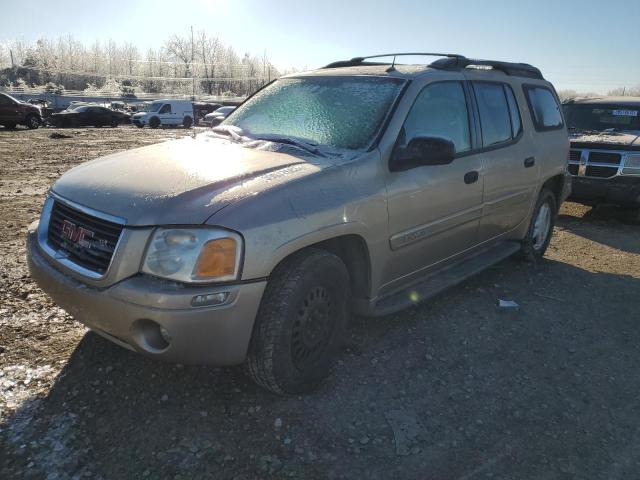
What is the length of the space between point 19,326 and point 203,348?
181 centimetres

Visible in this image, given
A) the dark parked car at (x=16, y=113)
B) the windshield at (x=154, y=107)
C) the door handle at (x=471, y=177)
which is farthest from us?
the windshield at (x=154, y=107)

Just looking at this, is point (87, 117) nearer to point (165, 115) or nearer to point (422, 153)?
point (165, 115)

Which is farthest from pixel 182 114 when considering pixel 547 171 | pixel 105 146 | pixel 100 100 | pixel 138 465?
pixel 138 465

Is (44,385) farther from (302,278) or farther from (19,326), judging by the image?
(302,278)

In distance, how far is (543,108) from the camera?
5.15 m

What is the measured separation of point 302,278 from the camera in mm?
2594

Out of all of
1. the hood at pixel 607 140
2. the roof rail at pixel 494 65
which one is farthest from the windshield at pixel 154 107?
the roof rail at pixel 494 65

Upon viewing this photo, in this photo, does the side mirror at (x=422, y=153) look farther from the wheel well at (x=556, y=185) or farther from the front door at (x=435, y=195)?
the wheel well at (x=556, y=185)

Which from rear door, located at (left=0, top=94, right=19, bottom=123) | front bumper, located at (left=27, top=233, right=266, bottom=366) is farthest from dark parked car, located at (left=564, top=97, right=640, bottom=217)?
rear door, located at (left=0, top=94, right=19, bottom=123)

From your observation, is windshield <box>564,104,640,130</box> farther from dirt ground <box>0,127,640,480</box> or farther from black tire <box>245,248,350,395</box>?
black tire <box>245,248,350,395</box>

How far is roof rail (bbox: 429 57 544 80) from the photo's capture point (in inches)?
154

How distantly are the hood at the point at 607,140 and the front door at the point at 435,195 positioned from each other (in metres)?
4.41

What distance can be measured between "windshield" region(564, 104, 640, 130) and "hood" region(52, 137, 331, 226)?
724 cm

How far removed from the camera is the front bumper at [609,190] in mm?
7062
